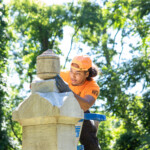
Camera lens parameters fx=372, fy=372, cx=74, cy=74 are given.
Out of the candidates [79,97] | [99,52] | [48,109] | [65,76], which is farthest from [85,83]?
[99,52]

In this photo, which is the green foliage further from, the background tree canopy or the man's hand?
A: the man's hand

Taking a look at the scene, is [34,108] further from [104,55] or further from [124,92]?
[104,55]

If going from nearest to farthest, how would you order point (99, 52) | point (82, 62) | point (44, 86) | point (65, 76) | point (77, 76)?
point (44, 86)
point (82, 62)
point (77, 76)
point (65, 76)
point (99, 52)

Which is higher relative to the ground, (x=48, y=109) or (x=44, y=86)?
(x=44, y=86)

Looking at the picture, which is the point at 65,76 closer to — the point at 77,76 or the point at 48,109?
the point at 77,76

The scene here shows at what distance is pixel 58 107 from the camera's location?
3.21 metres

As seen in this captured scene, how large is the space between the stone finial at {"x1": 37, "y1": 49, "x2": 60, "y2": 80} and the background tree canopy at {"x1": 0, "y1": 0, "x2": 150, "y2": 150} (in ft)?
28.8

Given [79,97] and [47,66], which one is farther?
[79,97]

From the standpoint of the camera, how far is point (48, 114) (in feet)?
10.6

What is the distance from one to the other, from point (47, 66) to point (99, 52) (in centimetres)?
1644

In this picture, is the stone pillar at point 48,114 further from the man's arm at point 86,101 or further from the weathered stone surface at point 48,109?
the man's arm at point 86,101

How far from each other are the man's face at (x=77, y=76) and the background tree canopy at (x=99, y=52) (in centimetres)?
737

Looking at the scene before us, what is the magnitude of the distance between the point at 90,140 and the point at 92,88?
0.69 meters

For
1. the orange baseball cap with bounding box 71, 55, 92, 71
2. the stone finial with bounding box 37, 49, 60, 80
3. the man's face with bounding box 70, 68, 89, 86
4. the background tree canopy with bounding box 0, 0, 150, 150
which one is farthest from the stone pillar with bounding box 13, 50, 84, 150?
the background tree canopy with bounding box 0, 0, 150, 150
